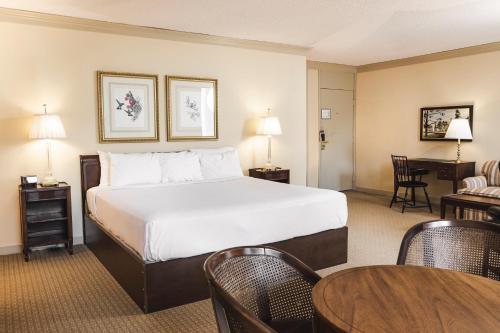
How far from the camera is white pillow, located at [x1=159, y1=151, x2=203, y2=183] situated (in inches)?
188

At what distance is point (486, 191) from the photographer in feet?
17.1

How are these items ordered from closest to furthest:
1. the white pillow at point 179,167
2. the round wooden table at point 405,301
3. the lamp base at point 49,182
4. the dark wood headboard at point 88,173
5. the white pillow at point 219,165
Result: the round wooden table at point 405,301 < the lamp base at point 49,182 < the dark wood headboard at point 88,173 < the white pillow at point 179,167 < the white pillow at point 219,165

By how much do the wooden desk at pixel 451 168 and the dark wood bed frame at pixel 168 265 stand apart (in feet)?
9.59

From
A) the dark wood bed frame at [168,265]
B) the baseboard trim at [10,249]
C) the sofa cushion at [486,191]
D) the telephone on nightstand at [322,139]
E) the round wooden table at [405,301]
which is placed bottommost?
the baseboard trim at [10,249]

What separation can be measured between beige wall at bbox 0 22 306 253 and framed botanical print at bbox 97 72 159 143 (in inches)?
3.4

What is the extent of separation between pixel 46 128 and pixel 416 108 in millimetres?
5764

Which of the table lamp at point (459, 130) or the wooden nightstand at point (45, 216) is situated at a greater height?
the table lamp at point (459, 130)

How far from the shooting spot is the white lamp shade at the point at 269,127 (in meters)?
5.70

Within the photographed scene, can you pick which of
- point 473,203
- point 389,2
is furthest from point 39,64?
point 473,203

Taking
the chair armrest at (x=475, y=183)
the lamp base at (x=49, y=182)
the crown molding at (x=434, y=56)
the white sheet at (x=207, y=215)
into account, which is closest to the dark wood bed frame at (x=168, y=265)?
the white sheet at (x=207, y=215)

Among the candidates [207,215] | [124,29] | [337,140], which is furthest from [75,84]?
[337,140]

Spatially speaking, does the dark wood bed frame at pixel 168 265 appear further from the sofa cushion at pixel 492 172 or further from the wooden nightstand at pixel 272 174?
the sofa cushion at pixel 492 172

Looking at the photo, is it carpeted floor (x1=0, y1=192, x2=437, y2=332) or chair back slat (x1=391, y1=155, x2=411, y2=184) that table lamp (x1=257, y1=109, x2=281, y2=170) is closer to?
carpeted floor (x1=0, y1=192, x2=437, y2=332)

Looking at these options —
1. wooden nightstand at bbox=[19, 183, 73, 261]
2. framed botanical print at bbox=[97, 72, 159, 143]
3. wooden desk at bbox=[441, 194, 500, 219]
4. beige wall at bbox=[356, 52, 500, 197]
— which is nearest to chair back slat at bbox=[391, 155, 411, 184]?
beige wall at bbox=[356, 52, 500, 197]
